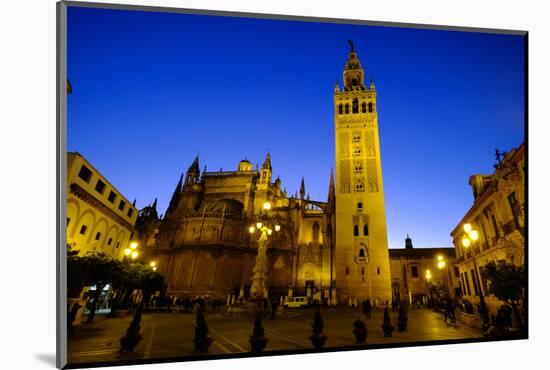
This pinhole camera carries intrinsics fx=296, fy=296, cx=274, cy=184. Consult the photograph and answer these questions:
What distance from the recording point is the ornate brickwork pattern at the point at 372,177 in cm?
2026

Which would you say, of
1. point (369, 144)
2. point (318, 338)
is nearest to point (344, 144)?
point (369, 144)

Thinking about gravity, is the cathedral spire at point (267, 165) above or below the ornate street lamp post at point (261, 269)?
above

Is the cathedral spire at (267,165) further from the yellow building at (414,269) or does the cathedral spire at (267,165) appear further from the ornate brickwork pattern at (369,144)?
the yellow building at (414,269)

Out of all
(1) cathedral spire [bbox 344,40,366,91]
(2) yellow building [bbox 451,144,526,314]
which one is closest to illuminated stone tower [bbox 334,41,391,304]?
(1) cathedral spire [bbox 344,40,366,91]

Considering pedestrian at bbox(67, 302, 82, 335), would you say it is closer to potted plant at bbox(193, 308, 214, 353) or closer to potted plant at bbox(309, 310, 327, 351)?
potted plant at bbox(193, 308, 214, 353)

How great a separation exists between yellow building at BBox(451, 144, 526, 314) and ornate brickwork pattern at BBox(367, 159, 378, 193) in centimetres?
873

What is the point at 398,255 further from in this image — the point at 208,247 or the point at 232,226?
the point at 208,247

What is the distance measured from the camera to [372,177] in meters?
20.5

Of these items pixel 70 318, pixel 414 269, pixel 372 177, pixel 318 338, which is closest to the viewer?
pixel 70 318

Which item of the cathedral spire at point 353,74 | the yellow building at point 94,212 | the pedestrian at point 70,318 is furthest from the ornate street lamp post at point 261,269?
the cathedral spire at point 353,74

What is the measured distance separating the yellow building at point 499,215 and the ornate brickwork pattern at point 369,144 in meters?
10.3

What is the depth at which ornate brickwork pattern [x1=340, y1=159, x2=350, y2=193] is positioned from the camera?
20.4 m

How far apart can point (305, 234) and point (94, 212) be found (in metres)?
19.5

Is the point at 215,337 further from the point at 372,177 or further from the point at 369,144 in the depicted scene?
the point at 369,144
